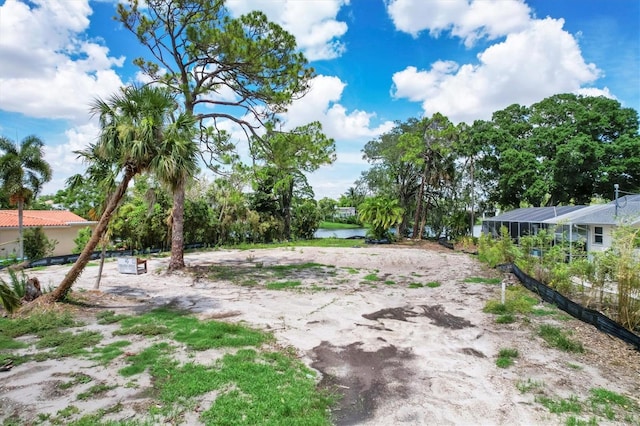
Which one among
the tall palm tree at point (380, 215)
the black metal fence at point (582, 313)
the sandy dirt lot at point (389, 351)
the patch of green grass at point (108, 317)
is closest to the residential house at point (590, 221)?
the black metal fence at point (582, 313)

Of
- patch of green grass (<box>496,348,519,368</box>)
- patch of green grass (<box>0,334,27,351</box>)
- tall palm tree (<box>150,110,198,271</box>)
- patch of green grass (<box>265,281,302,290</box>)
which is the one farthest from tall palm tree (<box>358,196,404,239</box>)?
patch of green grass (<box>0,334,27,351</box>)

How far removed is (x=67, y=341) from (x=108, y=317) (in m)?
1.35

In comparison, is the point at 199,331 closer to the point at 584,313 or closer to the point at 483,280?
the point at 584,313

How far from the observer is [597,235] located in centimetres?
1362

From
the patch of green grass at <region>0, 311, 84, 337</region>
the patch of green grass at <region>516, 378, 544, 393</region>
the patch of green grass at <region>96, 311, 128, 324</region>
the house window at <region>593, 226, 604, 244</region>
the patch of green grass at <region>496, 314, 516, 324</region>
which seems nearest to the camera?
the patch of green grass at <region>516, 378, 544, 393</region>

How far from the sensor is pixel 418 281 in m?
10.9

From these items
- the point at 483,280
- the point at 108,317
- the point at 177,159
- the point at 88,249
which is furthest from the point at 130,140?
the point at 483,280

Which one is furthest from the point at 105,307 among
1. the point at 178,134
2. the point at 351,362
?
the point at 351,362

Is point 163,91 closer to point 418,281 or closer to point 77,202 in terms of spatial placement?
point 418,281

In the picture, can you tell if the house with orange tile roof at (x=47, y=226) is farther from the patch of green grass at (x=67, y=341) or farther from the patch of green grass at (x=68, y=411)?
the patch of green grass at (x=68, y=411)

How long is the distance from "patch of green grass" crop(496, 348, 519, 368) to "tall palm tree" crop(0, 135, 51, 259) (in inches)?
711

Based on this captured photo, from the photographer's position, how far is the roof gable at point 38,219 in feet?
60.3

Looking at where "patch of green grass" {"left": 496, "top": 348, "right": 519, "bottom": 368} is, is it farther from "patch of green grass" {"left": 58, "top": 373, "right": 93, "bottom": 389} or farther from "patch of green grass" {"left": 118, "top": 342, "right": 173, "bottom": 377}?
"patch of green grass" {"left": 58, "top": 373, "right": 93, "bottom": 389}

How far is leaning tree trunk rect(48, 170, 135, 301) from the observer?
6.90 meters
